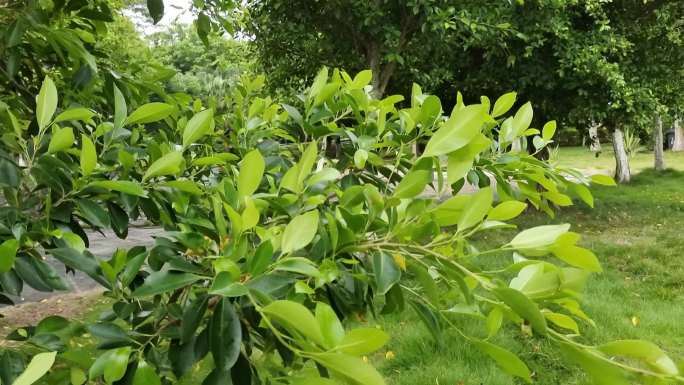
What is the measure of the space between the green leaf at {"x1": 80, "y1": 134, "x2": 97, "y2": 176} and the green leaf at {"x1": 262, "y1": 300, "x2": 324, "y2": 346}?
1.37 feet

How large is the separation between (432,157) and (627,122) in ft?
22.8

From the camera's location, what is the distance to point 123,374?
69 centimetres

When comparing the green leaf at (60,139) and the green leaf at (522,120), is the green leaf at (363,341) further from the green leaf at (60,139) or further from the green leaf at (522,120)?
the green leaf at (522,120)

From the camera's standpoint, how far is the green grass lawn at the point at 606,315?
293 cm

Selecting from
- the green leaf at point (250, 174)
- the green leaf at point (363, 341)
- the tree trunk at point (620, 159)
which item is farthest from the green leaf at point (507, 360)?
the tree trunk at point (620, 159)

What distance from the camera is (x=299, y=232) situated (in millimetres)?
655

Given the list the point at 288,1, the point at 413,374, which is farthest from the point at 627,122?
the point at 413,374

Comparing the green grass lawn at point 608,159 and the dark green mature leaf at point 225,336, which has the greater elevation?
the dark green mature leaf at point 225,336

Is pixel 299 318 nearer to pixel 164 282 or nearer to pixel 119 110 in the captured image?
pixel 164 282

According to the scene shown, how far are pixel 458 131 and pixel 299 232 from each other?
0.24m

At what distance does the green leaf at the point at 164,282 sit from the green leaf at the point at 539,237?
398 mm

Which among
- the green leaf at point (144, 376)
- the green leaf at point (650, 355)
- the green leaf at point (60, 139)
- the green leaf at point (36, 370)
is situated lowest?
the green leaf at point (144, 376)

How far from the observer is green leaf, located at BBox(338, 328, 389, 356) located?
20.0 inches

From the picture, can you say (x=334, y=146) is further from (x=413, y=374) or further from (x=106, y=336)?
(x=413, y=374)
